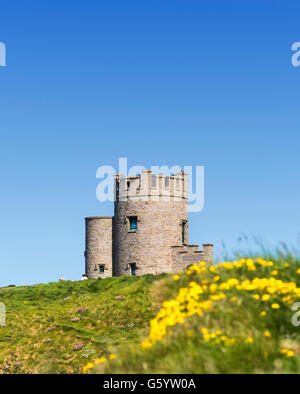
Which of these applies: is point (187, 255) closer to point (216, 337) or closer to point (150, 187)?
point (150, 187)

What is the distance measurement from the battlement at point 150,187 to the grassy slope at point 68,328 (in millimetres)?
17041

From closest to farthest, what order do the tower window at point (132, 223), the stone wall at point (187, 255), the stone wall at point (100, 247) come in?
the stone wall at point (187, 255)
the tower window at point (132, 223)
the stone wall at point (100, 247)

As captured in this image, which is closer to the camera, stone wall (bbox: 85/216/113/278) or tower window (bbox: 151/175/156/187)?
tower window (bbox: 151/175/156/187)

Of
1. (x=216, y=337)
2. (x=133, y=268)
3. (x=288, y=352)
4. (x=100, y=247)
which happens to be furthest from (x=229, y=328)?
(x=100, y=247)

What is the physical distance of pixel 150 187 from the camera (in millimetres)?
47344

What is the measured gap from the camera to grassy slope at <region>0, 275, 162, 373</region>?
2016 centimetres

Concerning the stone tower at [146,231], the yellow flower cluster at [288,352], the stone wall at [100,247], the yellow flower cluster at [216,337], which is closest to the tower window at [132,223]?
the stone tower at [146,231]

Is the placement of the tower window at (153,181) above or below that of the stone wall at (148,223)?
above

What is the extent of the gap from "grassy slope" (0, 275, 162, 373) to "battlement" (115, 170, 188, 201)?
17.0 metres

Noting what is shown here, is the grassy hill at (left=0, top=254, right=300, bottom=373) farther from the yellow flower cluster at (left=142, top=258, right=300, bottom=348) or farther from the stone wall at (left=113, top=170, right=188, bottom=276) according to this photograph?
the stone wall at (left=113, top=170, right=188, bottom=276)

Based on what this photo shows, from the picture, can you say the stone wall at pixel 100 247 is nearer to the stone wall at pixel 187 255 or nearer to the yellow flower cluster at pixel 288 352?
the stone wall at pixel 187 255

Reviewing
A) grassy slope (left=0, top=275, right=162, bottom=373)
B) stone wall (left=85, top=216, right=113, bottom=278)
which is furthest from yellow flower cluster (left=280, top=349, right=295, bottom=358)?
stone wall (left=85, top=216, right=113, bottom=278)

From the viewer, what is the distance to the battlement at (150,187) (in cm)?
4734

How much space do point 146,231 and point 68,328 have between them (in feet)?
79.4
